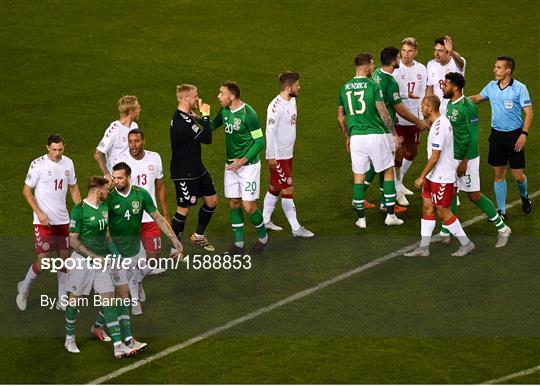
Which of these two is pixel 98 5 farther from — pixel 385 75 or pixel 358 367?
pixel 358 367

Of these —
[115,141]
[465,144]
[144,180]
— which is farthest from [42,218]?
[465,144]

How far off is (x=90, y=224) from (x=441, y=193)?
15.5 feet

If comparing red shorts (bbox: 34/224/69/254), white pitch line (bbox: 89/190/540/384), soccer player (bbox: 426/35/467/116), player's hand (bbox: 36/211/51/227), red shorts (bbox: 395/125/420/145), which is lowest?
white pitch line (bbox: 89/190/540/384)

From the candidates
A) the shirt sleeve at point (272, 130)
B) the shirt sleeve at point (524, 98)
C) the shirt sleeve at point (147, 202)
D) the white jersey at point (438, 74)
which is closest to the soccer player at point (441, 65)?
the white jersey at point (438, 74)

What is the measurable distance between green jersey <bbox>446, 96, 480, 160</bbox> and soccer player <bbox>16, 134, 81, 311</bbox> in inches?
193

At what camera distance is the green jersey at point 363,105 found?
55.1 ft

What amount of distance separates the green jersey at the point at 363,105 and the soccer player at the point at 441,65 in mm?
1589

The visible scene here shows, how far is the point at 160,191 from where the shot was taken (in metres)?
15.1

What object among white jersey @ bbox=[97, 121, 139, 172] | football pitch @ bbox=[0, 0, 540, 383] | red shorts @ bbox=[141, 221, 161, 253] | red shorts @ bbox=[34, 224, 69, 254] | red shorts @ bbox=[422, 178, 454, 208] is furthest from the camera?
red shorts @ bbox=[422, 178, 454, 208]

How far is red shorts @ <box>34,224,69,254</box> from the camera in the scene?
14.8 meters

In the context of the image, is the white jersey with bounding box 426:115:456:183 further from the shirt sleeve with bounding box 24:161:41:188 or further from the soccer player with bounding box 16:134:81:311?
the shirt sleeve with bounding box 24:161:41:188

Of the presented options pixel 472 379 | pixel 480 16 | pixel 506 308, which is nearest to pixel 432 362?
pixel 472 379

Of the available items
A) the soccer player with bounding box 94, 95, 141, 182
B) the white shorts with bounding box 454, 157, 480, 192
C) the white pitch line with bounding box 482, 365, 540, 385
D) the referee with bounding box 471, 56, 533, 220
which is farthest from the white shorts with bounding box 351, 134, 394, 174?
→ the white pitch line with bounding box 482, 365, 540, 385

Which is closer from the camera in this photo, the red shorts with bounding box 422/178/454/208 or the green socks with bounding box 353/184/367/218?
the red shorts with bounding box 422/178/454/208
